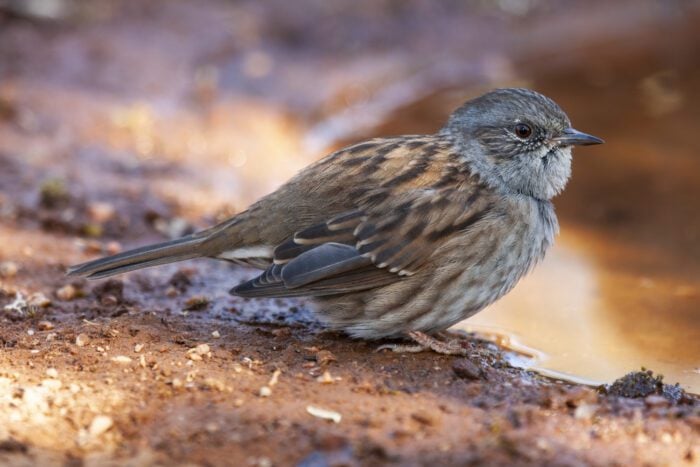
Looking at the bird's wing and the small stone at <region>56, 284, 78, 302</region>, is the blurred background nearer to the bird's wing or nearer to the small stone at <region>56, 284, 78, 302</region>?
the small stone at <region>56, 284, 78, 302</region>

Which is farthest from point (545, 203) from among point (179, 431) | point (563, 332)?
point (179, 431)

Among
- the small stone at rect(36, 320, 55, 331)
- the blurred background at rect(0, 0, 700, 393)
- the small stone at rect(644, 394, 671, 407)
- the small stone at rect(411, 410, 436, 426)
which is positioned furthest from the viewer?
the blurred background at rect(0, 0, 700, 393)

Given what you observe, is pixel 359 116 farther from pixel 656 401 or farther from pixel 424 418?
pixel 424 418

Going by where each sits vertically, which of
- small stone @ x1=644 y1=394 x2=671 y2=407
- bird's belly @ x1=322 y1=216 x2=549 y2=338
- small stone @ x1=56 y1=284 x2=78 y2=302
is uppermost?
bird's belly @ x1=322 y1=216 x2=549 y2=338

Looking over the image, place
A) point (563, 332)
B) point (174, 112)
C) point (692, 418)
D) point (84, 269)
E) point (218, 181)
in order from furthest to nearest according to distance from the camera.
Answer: point (174, 112) → point (218, 181) → point (563, 332) → point (84, 269) → point (692, 418)

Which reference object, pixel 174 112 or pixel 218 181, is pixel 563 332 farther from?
pixel 174 112

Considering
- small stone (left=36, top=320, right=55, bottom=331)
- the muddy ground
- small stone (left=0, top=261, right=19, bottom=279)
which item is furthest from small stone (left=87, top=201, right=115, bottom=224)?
small stone (left=36, top=320, right=55, bottom=331)

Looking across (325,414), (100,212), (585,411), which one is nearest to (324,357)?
(325,414)
